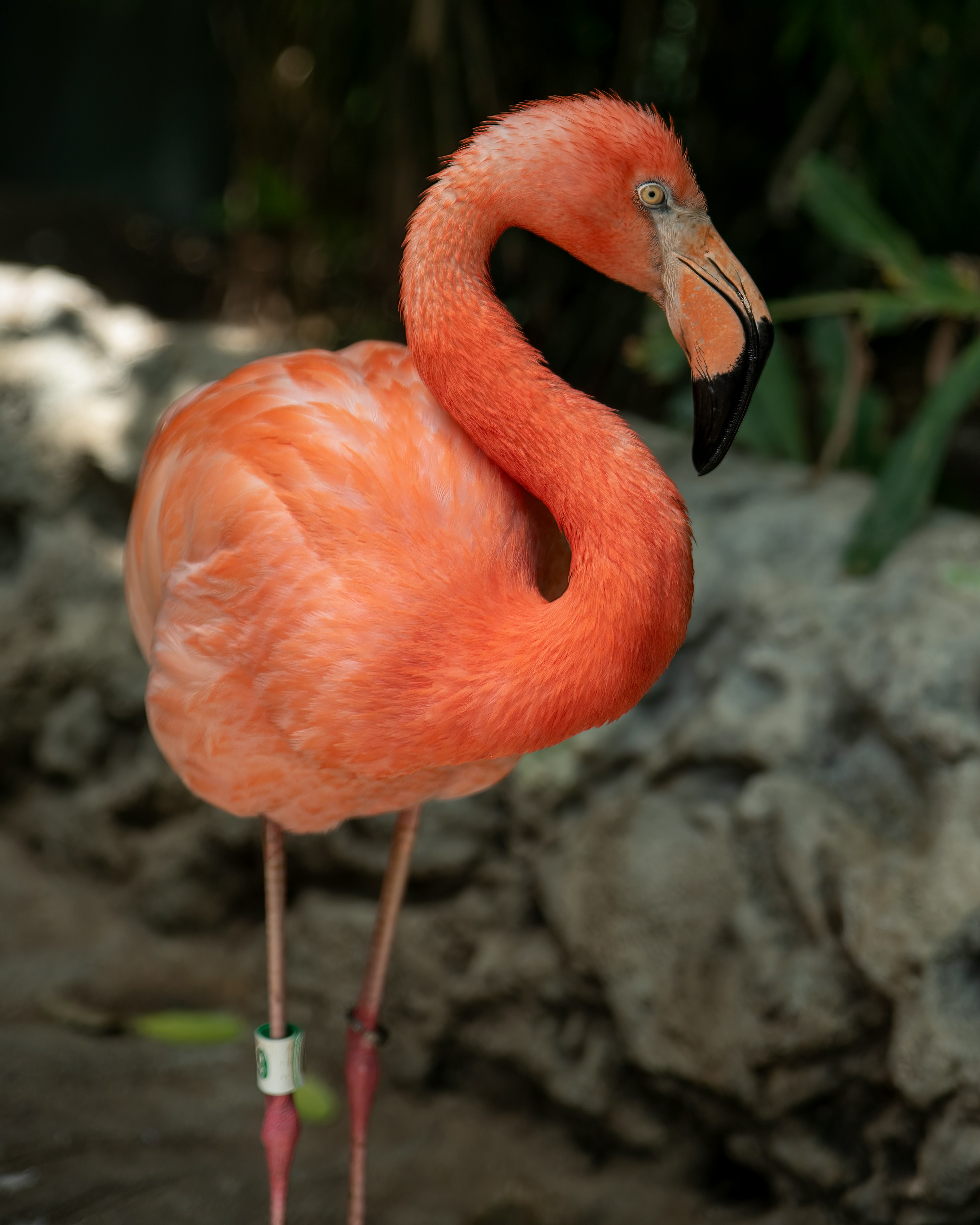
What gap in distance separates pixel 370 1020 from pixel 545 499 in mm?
1102

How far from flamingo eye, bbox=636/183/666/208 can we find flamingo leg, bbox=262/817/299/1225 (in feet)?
3.56

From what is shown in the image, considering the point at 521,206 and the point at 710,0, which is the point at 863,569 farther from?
the point at 710,0

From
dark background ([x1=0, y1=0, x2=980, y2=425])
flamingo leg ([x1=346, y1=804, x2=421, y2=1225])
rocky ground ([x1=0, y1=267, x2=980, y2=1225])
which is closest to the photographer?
flamingo leg ([x1=346, y1=804, x2=421, y2=1225])

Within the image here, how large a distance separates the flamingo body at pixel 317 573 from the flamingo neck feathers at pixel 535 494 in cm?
6

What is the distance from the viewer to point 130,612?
1990mm

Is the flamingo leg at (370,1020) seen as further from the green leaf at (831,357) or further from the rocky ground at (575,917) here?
the green leaf at (831,357)

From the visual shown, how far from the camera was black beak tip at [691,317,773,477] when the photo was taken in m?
1.28

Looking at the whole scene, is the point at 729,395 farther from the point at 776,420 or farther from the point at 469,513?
the point at 776,420

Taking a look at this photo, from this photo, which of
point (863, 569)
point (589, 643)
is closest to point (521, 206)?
point (589, 643)

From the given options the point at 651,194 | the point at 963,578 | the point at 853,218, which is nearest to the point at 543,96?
the point at 853,218

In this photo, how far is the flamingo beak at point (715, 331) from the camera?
4.20 ft

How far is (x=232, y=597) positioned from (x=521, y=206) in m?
0.61

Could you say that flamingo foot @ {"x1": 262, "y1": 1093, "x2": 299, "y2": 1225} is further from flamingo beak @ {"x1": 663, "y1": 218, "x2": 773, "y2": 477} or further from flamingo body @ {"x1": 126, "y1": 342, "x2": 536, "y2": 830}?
flamingo beak @ {"x1": 663, "y1": 218, "x2": 773, "y2": 477}

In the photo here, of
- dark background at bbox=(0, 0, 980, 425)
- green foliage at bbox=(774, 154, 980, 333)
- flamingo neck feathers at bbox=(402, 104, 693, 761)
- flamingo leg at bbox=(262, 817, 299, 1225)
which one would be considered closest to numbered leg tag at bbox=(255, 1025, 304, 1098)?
flamingo leg at bbox=(262, 817, 299, 1225)
